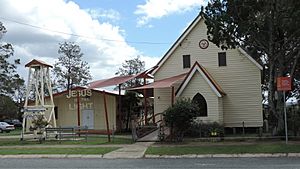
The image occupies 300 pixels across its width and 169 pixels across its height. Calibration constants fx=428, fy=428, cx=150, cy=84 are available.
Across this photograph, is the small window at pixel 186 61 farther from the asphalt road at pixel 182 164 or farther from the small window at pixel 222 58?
the asphalt road at pixel 182 164

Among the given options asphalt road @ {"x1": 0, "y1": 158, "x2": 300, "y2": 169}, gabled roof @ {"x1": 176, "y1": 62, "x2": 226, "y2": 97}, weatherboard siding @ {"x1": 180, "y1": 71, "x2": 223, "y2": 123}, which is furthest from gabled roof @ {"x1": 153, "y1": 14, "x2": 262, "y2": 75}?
asphalt road @ {"x1": 0, "y1": 158, "x2": 300, "y2": 169}

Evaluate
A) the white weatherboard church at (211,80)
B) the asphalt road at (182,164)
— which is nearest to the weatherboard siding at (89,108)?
the white weatherboard church at (211,80)

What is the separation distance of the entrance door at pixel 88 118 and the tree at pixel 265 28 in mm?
18763

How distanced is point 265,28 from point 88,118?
2188cm

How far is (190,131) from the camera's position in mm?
26984

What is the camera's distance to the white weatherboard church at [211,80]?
95.1 ft

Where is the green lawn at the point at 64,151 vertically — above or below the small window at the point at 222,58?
below

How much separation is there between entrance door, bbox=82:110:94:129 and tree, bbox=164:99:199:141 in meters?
17.3

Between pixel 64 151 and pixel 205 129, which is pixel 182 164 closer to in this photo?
pixel 64 151

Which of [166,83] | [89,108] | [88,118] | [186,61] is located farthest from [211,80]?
[88,118]

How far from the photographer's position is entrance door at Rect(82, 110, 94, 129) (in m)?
40.4

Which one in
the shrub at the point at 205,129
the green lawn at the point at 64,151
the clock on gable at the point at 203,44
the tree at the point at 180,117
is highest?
the clock on gable at the point at 203,44

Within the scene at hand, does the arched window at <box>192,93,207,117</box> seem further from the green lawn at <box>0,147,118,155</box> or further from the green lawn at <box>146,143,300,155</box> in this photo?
the green lawn at <box>0,147,118,155</box>

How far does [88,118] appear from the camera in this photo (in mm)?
40594
